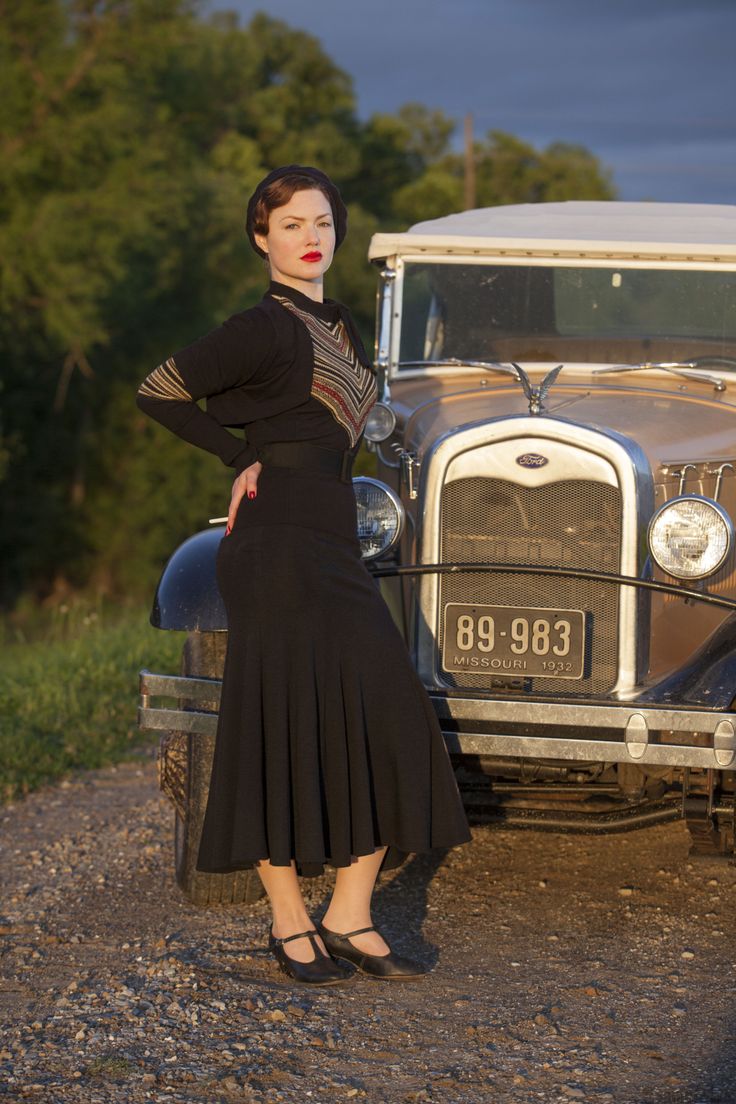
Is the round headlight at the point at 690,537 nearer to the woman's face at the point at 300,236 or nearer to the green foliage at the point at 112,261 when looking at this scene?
the woman's face at the point at 300,236

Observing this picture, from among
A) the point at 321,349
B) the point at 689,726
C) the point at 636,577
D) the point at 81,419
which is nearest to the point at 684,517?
the point at 636,577

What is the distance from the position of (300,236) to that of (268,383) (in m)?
0.43

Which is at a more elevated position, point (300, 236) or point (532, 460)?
point (300, 236)

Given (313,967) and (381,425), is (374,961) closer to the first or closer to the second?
(313,967)

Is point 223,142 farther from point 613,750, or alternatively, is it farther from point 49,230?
point 613,750

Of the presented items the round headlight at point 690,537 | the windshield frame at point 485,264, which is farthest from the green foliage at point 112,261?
the round headlight at point 690,537

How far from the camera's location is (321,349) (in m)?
4.21

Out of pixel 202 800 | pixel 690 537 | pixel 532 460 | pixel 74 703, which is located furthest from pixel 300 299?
pixel 74 703

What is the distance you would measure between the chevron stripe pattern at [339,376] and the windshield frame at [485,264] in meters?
1.66

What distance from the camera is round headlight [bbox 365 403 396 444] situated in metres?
5.45

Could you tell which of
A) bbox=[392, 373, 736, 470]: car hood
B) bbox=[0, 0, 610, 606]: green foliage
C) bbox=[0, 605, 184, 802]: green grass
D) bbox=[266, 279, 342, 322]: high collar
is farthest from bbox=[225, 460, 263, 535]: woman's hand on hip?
bbox=[0, 0, 610, 606]: green foliage

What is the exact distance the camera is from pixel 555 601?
4887 millimetres

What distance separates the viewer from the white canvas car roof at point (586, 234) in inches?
234

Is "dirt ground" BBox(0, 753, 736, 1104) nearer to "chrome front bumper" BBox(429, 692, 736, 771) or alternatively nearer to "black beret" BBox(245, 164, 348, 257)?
"chrome front bumper" BBox(429, 692, 736, 771)
